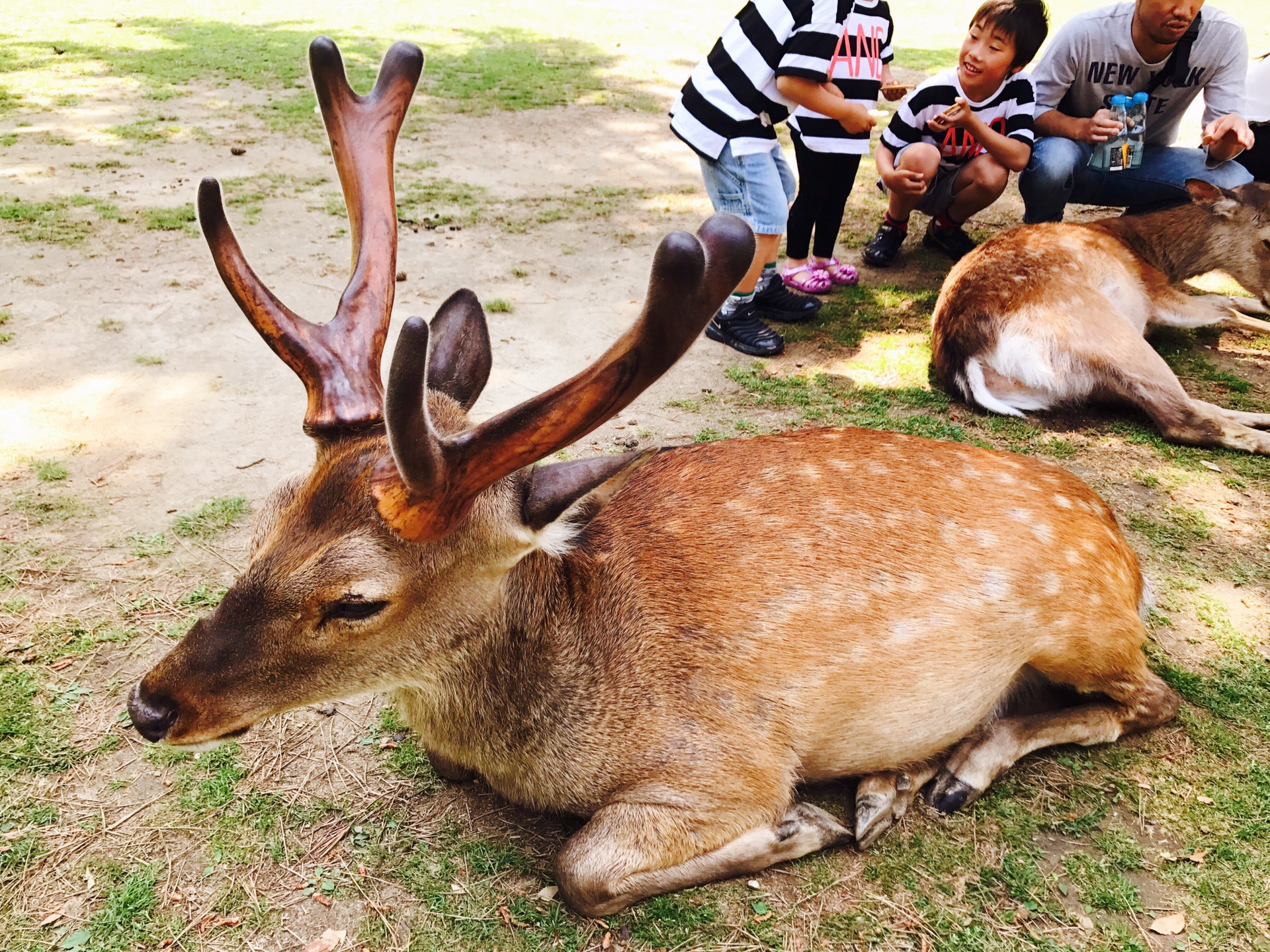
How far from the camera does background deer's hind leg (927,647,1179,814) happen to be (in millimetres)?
2719

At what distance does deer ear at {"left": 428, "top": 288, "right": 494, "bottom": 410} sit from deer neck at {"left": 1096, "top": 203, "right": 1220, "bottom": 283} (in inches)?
181

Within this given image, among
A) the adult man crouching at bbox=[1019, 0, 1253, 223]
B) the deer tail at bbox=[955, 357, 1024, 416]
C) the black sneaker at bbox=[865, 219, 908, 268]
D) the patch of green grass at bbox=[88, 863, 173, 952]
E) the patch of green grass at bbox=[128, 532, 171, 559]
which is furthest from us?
the black sneaker at bbox=[865, 219, 908, 268]

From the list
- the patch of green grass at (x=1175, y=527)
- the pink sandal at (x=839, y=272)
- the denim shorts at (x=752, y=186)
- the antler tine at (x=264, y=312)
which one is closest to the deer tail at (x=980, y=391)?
the patch of green grass at (x=1175, y=527)

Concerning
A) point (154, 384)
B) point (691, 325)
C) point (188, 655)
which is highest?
point (691, 325)

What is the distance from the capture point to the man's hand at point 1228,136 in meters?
5.56

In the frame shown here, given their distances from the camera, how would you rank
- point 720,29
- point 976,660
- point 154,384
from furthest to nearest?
point 720,29
point 154,384
point 976,660

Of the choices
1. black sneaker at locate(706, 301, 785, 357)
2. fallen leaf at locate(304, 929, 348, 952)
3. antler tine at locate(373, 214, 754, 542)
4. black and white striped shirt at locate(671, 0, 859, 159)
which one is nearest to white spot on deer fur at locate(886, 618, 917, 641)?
antler tine at locate(373, 214, 754, 542)

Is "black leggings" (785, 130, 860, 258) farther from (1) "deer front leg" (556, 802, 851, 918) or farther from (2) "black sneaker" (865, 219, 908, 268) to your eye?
(1) "deer front leg" (556, 802, 851, 918)

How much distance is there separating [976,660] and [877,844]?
60cm

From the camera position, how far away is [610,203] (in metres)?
7.36

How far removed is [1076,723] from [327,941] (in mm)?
2253

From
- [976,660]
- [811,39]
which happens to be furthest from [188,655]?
[811,39]

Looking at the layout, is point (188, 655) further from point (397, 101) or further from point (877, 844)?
point (877, 844)

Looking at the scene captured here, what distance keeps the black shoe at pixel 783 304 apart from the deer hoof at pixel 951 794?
11.7 ft
